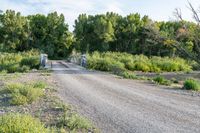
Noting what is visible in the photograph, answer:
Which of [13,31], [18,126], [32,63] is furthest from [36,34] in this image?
[18,126]

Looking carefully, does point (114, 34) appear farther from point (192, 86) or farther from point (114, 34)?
point (192, 86)

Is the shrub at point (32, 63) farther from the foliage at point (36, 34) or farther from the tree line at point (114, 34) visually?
the foliage at point (36, 34)

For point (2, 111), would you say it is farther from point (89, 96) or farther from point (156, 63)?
point (156, 63)

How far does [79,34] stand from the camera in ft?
301

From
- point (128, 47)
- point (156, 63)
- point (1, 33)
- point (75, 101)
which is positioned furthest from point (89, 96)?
point (1, 33)

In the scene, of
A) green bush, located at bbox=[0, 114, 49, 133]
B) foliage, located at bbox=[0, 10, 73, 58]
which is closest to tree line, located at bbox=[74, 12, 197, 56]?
foliage, located at bbox=[0, 10, 73, 58]

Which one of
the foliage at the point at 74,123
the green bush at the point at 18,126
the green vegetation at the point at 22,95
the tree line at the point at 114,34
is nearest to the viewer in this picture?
the green bush at the point at 18,126

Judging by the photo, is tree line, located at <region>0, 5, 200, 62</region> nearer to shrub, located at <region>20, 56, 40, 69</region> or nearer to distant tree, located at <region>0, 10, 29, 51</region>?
distant tree, located at <region>0, 10, 29, 51</region>

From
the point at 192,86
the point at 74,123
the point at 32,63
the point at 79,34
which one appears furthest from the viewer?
the point at 79,34

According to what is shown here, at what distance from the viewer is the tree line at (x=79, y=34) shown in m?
85.1

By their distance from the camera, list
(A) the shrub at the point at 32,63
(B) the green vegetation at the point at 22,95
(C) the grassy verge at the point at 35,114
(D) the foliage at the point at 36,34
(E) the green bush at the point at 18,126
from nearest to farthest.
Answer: (E) the green bush at the point at 18,126 < (C) the grassy verge at the point at 35,114 < (B) the green vegetation at the point at 22,95 < (A) the shrub at the point at 32,63 < (D) the foliage at the point at 36,34

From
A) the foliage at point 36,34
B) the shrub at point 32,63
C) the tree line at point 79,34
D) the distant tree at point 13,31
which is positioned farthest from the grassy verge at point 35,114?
the distant tree at point 13,31

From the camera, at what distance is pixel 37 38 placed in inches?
3831

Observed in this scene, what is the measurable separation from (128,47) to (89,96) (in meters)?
72.7
